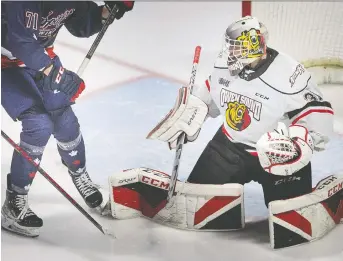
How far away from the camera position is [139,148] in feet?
6.95

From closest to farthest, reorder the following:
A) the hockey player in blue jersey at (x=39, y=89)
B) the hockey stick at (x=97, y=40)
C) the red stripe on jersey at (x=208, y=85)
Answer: the hockey player in blue jersey at (x=39, y=89), the hockey stick at (x=97, y=40), the red stripe on jersey at (x=208, y=85)

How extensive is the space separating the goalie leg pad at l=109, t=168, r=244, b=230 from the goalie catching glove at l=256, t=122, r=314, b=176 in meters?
0.19

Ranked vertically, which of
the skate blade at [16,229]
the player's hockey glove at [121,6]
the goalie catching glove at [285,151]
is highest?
the player's hockey glove at [121,6]

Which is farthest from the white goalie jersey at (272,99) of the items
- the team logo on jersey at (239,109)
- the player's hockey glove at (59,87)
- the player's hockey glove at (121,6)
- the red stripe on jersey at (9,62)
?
the red stripe on jersey at (9,62)

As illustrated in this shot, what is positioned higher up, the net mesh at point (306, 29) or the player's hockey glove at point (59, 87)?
the net mesh at point (306, 29)

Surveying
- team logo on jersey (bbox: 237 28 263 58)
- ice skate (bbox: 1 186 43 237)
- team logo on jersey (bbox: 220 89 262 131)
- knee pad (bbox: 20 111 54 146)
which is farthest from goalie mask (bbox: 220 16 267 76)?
ice skate (bbox: 1 186 43 237)

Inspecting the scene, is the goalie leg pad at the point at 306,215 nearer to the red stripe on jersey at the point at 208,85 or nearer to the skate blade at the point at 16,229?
the red stripe on jersey at the point at 208,85

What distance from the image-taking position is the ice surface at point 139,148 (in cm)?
203

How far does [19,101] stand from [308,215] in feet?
2.86

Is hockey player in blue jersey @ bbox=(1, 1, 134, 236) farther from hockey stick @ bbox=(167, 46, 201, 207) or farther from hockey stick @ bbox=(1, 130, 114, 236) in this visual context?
hockey stick @ bbox=(167, 46, 201, 207)

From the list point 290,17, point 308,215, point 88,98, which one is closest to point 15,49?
point 88,98

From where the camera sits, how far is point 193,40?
2074 millimetres

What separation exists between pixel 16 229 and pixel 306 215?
2.74 ft

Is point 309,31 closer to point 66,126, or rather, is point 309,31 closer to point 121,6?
point 121,6
